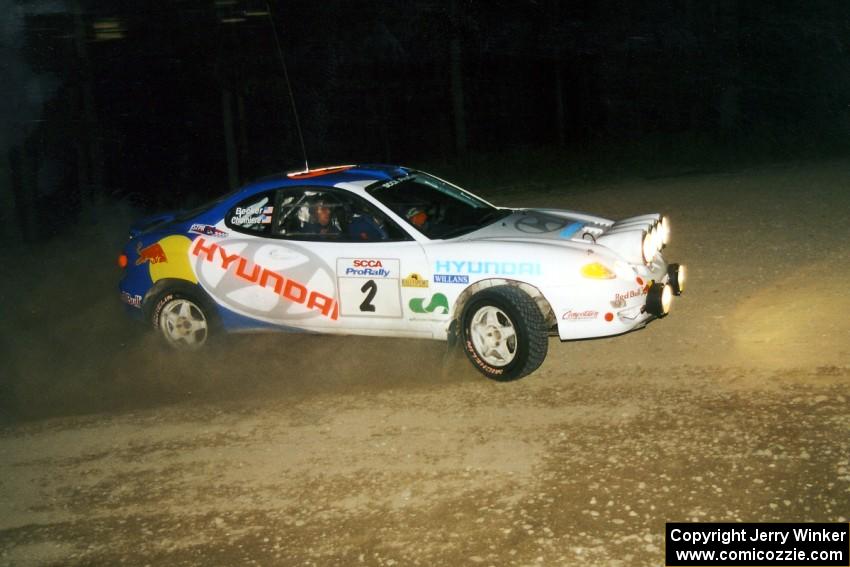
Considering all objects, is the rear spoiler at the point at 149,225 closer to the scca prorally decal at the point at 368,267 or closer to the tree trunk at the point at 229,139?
the scca prorally decal at the point at 368,267

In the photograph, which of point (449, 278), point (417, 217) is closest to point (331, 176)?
point (417, 217)

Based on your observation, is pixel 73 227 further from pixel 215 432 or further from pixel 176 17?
pixel 215 432

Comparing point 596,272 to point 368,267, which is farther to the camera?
point 368,267

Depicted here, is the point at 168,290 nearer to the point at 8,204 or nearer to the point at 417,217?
the point at 417,217

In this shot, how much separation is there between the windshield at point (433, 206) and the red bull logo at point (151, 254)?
6.30 ft

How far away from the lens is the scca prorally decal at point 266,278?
7.38 m

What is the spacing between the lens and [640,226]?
7102mm

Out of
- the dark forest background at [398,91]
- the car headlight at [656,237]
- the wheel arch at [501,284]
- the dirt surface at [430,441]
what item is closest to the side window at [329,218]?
the wheel arch at [501,284]

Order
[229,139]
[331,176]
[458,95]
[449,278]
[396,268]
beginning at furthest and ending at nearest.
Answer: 1. [458,95]
2. [229,139]
3. [331,176]
4. [396,268]
5. [449,278]

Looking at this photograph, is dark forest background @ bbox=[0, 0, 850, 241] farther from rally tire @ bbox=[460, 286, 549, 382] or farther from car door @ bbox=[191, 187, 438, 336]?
rally tire @ bbox=[460, 286, 549, 382]

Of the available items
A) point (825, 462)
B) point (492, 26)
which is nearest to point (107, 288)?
point (825, 462)

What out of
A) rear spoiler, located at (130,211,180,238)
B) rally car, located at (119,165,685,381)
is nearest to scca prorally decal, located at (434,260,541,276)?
rally car, located at (119,165,685,381)

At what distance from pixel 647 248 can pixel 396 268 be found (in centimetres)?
177

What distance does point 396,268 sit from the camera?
23.0ft
